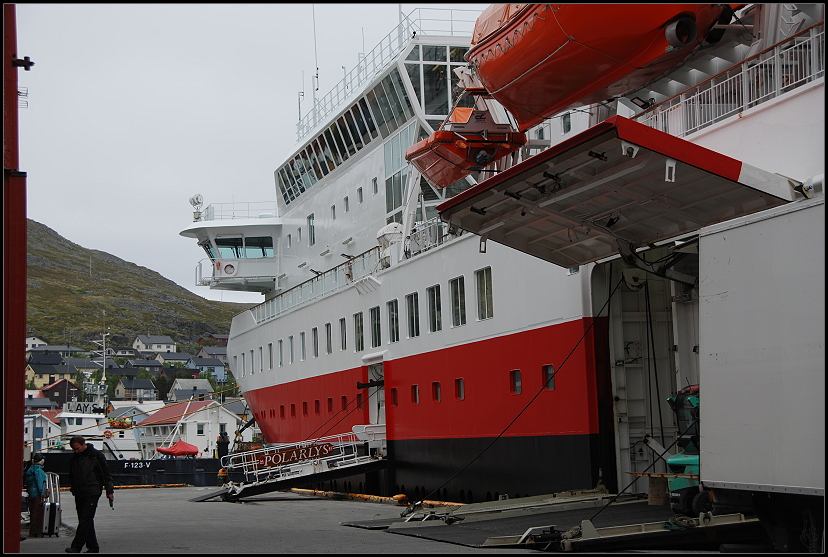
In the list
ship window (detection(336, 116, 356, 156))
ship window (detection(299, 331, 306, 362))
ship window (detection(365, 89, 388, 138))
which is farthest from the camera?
ship window (detection(299, 331, 306, 362))

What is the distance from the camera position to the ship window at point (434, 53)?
918 inches

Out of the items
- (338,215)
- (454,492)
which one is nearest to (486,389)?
(454,492)

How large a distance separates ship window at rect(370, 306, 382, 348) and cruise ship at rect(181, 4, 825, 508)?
0.05 m

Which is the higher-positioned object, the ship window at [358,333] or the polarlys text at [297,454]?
the ship window at [358,333]

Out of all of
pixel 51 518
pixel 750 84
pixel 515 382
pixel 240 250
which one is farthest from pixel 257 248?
pixel 750 84

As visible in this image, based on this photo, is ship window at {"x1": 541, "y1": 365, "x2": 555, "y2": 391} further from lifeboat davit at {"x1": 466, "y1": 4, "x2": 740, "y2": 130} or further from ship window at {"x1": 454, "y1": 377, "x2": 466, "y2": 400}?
lifeboat davit at {"x1": 466, "y1": 4, "x2": 740, "y2": 130}

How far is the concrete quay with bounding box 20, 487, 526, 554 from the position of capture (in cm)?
1075

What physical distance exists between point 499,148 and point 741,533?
7.65m

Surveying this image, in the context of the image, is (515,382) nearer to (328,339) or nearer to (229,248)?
(328,339)

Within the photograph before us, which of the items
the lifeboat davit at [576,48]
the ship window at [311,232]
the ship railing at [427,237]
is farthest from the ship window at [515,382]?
the ship window at [311,232]

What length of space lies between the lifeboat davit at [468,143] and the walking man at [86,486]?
7.83 meters

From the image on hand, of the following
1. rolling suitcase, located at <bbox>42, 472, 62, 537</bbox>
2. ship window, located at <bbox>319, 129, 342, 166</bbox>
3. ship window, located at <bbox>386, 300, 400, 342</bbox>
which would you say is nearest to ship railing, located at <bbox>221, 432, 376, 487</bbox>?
ship window, located at <bbox>386, 300, 400, 342</bbox>

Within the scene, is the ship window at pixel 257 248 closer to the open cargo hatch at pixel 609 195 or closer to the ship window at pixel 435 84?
the ship window at pixel 435 84

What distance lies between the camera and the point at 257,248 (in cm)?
3519
